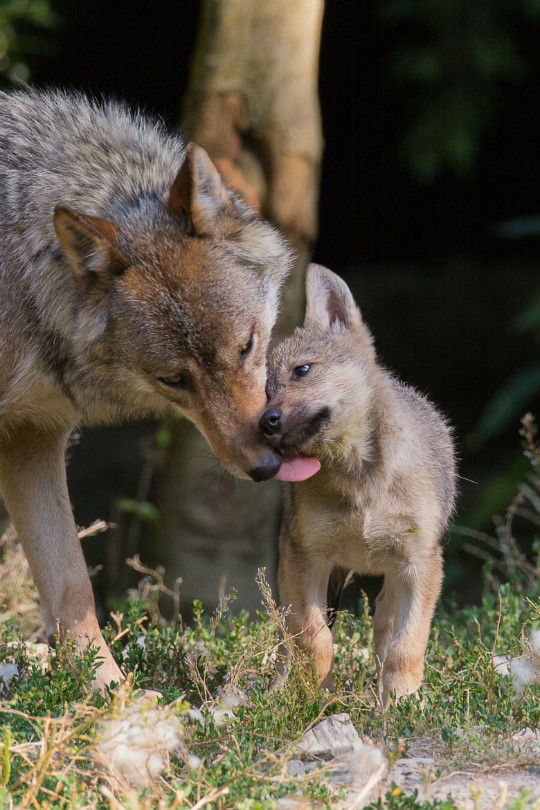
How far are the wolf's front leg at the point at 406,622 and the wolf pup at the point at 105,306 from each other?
77 cm

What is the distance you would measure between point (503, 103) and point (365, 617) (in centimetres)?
695

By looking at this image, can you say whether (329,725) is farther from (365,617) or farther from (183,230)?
(183,230)

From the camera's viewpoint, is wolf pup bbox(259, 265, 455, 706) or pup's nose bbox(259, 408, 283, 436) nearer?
pup's nose bbox(259, 408, 283, 436)

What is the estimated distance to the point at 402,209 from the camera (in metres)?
12.7

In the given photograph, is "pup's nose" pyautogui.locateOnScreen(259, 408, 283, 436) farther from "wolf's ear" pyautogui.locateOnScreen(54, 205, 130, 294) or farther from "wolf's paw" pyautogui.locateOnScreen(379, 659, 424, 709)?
"wolf's paw" pyautogui.locateOnScreen(379, 659, 424, 709)

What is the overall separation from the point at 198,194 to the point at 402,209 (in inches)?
356

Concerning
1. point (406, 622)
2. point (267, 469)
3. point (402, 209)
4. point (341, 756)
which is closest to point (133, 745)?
point (341, 756)

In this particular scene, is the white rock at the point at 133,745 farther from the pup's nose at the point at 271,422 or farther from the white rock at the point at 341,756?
the pup's nose at the point at 271,422

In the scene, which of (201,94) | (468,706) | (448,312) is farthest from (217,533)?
(448,312)

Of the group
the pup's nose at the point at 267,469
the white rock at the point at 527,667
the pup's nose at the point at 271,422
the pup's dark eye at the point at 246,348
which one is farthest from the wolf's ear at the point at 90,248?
the white rock at the point at 527,667

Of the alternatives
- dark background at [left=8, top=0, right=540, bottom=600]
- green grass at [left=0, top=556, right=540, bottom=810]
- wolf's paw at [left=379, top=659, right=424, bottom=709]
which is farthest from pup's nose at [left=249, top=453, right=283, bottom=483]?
dark background at [left=8, top=0, right=540, bottom=600]

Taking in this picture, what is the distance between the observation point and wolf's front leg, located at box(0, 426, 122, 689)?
4414 mm

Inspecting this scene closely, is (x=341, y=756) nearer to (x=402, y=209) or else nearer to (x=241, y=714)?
(x=241, y=714)

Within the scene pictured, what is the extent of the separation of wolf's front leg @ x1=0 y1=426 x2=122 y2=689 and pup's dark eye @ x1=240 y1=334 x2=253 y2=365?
110 centimetres
